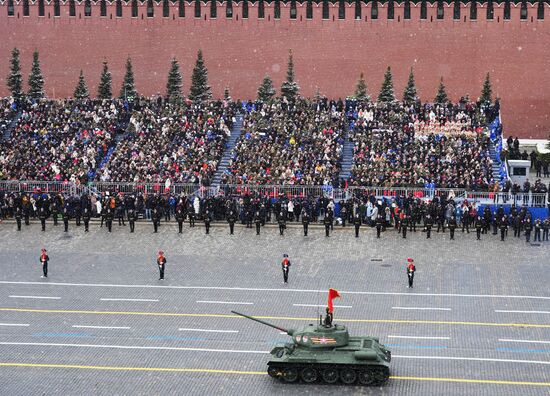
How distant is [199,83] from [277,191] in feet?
78.4

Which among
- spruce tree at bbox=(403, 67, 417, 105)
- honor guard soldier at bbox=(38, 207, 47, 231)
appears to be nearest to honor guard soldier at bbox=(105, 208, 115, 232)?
honor guard soldier at bbox=(38, 207, 47, 231)

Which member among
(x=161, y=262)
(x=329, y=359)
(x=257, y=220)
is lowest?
(x=329, y=359)

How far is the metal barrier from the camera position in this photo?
49.3 meters

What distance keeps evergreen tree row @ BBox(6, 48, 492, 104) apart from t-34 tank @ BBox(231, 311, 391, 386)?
41.1 m

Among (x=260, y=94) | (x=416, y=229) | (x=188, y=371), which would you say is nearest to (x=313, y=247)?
(x=416, y=229)

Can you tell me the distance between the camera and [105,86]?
249 feet

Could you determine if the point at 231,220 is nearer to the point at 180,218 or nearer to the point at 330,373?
the point at 180,218

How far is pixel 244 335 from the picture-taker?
35.8 meters

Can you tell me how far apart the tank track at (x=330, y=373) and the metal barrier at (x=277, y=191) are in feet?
62.4

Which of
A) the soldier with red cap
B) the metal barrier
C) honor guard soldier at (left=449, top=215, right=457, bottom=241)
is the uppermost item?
the metal barrier

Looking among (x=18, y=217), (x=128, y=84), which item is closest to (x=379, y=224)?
(x=18, y=217)

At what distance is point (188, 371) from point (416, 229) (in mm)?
18282

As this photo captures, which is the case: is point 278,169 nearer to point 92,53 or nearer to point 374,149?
point 374,149

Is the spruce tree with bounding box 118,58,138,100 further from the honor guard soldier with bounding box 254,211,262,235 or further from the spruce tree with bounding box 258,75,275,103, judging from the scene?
the honor guard soldier with bounding box 254,211,262,235
